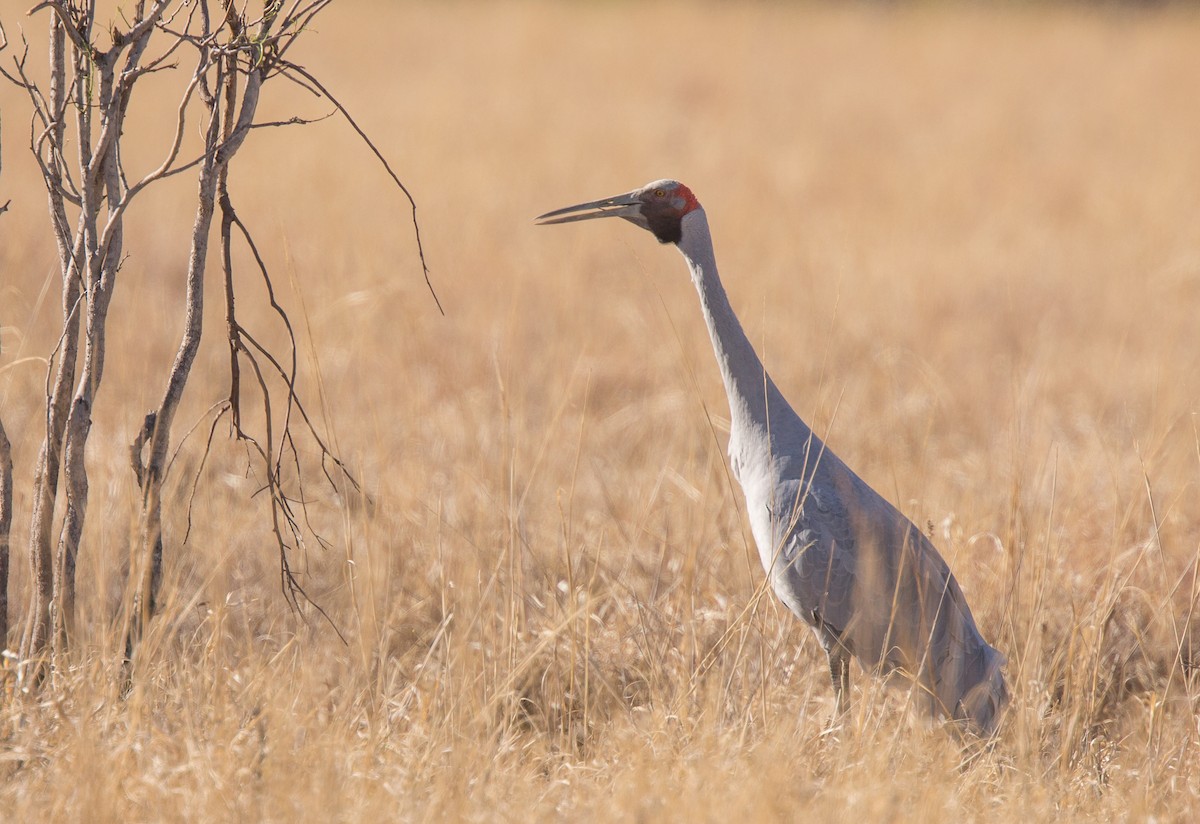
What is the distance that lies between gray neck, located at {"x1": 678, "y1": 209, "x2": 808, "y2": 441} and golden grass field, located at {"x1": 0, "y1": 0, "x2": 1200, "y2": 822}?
0.15 metres

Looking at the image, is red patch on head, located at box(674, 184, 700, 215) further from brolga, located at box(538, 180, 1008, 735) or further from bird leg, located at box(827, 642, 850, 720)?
bird leg, located at box(827, 642, 850, 720)

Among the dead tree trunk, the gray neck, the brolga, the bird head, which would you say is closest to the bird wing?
the brolga

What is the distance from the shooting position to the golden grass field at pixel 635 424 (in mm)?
2682

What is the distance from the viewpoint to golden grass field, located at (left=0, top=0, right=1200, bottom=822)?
2682mm

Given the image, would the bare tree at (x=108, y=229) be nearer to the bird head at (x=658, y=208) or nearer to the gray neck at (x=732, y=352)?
the bird head at (x=658, y=208)

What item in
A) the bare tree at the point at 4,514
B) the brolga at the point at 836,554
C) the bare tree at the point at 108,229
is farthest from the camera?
the brolga at the point at 836,554

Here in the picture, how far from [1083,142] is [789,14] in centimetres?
577

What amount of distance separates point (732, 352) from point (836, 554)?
60cm

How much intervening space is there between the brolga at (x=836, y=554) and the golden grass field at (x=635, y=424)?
164mm

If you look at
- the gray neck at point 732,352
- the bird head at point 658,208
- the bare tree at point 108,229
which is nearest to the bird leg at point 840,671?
the gray neck at point 732,352

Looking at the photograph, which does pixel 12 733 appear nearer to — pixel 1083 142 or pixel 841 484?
pixel 841 484

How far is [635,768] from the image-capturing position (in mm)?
2553

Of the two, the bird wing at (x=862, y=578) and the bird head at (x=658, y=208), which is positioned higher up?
the bird head at (x=658, y=208)

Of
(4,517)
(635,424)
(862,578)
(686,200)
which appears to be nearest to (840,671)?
(862,578)
